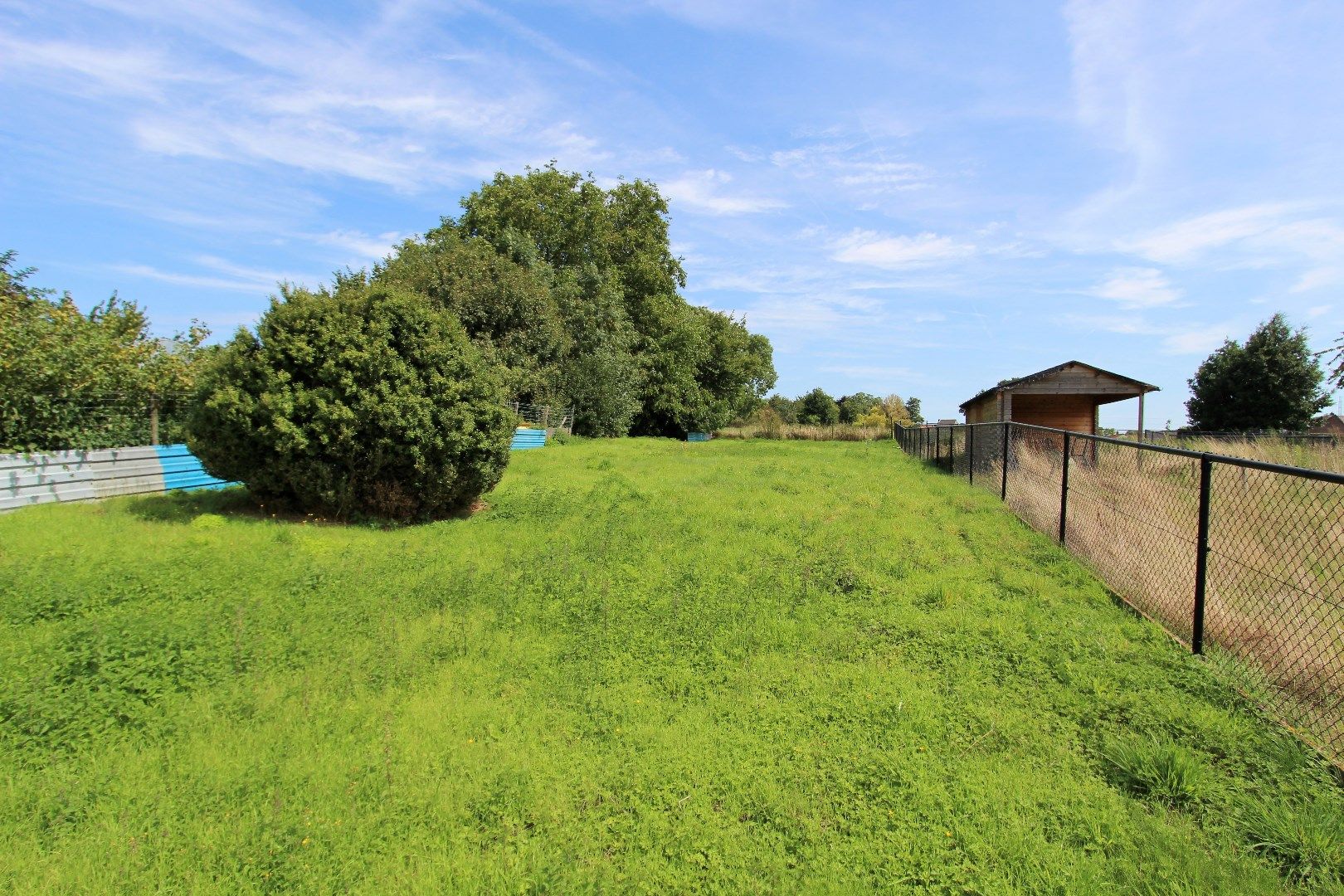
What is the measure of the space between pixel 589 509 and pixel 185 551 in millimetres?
4259

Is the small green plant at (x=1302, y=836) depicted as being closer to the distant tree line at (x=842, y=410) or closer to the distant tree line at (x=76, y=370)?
the distant tree line at (x=76, y=370)

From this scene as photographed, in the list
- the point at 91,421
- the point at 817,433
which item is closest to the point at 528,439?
the point at 91,421

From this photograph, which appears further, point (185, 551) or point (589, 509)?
point (589, 509)

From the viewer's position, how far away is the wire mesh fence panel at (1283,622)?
3.22m

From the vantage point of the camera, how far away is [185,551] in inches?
214

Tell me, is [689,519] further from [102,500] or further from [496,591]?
[102,500]

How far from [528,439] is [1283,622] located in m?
18.1

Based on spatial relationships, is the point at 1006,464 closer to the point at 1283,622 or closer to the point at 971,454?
the point at 971,454

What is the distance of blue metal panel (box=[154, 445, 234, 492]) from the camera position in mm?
A: 8586

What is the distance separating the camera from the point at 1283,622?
402 centimetres

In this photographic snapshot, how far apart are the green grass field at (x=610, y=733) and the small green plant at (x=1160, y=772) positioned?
12 millimetres

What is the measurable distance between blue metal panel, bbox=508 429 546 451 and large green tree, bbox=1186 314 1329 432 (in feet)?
91.1

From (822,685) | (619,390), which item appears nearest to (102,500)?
(822,685)

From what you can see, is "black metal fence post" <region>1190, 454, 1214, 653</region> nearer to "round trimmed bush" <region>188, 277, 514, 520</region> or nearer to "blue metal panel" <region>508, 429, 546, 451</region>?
"round trimmed bush" <region>188, 277, 514, 520</region>
